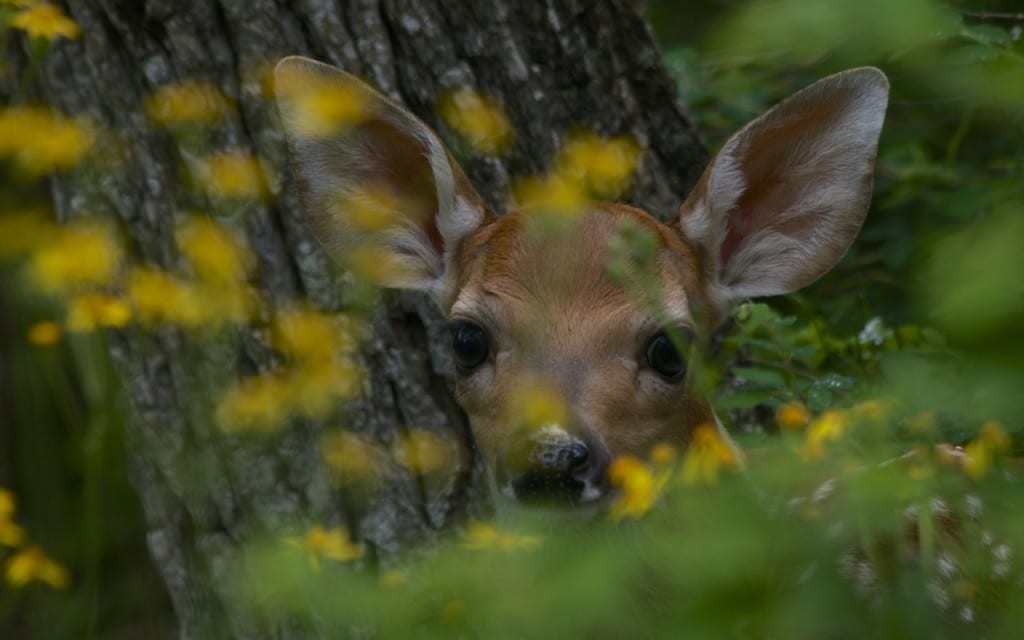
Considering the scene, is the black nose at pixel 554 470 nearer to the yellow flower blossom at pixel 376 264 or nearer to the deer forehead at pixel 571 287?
the deer forehead at pixel 571 287

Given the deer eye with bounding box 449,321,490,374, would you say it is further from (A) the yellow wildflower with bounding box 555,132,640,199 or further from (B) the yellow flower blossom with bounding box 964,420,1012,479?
(B) the yellow flower blossom with bounding box 964,420,1012,479

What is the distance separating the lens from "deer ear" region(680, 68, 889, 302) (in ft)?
11.2

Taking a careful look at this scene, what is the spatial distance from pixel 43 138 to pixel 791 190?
1.88m

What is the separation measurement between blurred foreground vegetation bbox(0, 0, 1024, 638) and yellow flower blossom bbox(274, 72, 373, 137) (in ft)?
1.44

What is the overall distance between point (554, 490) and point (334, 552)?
44 centimetres

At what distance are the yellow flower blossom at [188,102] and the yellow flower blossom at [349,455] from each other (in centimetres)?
91

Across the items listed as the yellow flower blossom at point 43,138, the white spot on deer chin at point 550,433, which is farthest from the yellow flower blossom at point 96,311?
the white spot on deer chin at point 550,433

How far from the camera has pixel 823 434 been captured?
219 cm

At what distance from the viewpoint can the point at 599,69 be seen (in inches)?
173

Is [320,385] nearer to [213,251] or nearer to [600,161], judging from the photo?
[213,251]

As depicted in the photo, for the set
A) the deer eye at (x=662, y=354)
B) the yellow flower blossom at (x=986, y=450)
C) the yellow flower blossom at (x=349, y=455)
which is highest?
the yellow flower blossom at (x=986, y=450)

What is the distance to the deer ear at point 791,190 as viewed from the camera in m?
3.42

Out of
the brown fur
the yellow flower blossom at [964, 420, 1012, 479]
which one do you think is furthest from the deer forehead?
the yellow flower blossom at [964, 420, 1012, 479]

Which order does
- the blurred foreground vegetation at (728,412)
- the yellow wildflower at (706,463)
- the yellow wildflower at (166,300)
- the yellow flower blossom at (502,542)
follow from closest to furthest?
1. the blurred foreground vegetation at (728,412)
2. the yellow wildflower at (706,463)
3. the yellow flower blossom at (502,542)
4. the yellow wildflower at (166,300)
